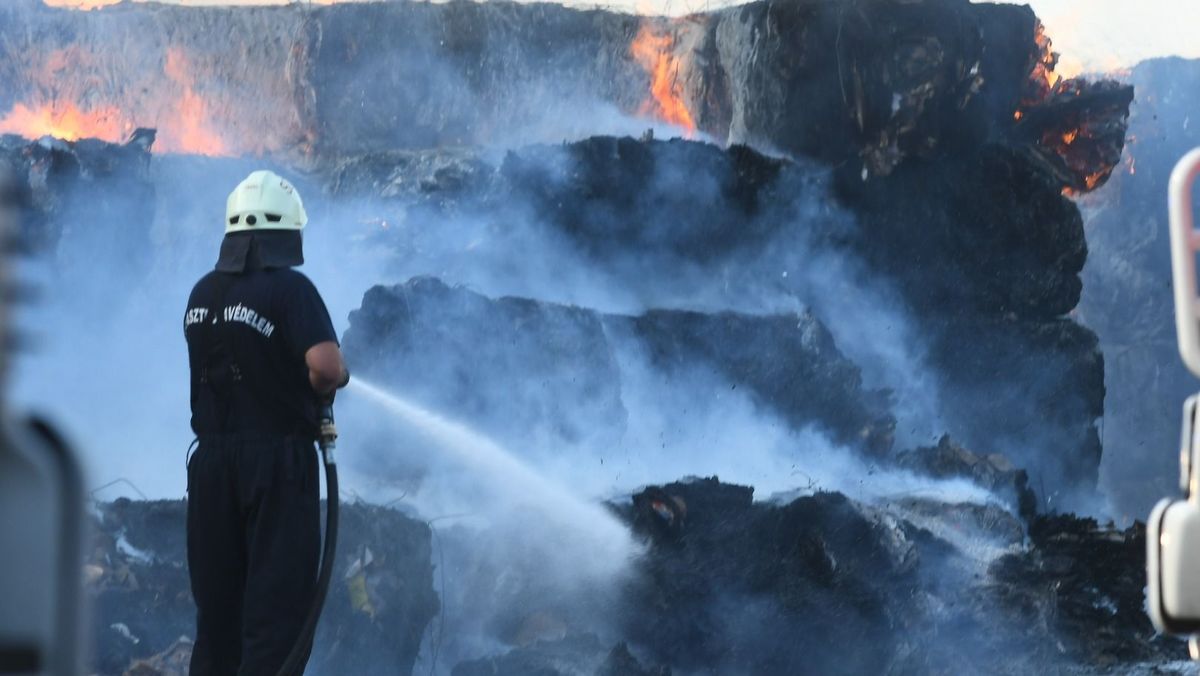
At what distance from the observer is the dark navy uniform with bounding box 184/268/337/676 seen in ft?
18.2

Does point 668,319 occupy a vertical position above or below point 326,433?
above

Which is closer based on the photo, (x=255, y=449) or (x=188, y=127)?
(x=255, y=449)

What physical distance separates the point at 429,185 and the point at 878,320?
1834 millimetres

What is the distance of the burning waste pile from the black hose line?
1.36 metres

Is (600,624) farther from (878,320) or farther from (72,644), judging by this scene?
(72,644)

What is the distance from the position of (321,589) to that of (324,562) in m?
0.13

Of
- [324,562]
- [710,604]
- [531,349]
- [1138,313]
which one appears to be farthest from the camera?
[1138,313]

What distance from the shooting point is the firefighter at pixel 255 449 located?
5539 millimetres

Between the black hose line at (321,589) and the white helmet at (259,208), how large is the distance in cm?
74

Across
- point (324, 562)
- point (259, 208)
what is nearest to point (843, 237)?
point (259, 208)

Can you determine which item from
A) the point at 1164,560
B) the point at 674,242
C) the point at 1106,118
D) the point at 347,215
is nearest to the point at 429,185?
the point at 347,215

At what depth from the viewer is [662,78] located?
7.32 m

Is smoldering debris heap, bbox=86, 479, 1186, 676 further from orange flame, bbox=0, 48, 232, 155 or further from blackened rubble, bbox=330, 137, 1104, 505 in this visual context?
orange flame, bbox=0, 48, 232, 155

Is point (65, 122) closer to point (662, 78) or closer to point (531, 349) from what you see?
point (531, 349)
